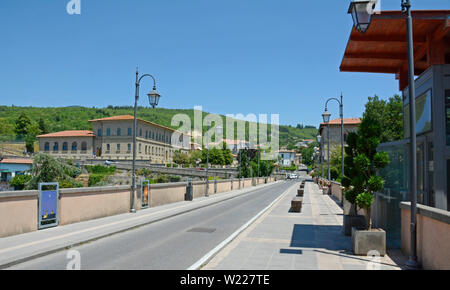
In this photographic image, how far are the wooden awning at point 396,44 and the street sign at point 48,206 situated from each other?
11806mm

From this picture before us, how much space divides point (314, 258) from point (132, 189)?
40.2 ft

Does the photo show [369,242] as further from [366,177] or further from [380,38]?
[380,38]

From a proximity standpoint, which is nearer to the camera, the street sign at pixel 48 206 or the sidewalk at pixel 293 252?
the sidewalk at pixel 293 252

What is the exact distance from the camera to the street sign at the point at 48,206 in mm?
12227

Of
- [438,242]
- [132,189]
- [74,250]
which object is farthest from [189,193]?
[438,242]

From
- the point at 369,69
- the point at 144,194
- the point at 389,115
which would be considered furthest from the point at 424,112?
the point at 389,115

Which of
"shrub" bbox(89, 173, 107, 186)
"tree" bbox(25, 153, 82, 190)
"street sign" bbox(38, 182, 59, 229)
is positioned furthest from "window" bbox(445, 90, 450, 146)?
"shrub" bbox(89, 173, 107, 186)

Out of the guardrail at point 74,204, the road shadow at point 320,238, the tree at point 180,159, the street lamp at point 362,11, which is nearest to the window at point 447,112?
the road shadow at point 320,238

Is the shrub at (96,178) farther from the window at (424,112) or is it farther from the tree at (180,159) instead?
the window at (424,112)

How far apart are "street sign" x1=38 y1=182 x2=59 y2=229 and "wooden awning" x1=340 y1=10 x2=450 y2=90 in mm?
11806

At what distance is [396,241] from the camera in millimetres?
10648

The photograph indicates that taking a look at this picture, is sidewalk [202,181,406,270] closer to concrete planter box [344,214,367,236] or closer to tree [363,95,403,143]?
concrete planter box [344,214,367,236]

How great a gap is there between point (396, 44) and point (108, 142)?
3487 inches

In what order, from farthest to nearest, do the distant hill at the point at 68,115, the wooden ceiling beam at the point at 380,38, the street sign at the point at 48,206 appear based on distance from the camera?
the distant hill at the point at 68,115
the wooden ceiling beam at the point at 380,38
the street sign at the point at 48,206
